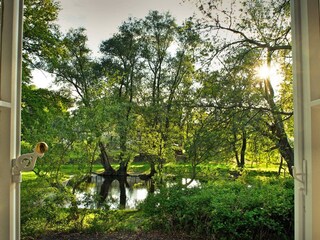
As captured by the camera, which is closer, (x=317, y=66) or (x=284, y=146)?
(x=317, y=66)

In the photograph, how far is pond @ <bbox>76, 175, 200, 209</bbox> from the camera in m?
2.41

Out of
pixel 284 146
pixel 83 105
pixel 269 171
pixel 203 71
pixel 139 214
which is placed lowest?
pixel 139 214

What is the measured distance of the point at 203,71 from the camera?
2455 mm

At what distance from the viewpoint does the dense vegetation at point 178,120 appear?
2184 mm

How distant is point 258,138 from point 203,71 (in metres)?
0.70

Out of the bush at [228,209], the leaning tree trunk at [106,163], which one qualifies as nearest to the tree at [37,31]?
the leaning tree trunk at [106,163]

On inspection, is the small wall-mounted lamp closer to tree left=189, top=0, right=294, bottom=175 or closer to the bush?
the bush

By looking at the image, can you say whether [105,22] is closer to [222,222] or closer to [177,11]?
[177,11]

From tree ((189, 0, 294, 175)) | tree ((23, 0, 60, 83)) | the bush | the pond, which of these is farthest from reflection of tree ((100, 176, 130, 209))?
tree ((189, 0, 294, 175))

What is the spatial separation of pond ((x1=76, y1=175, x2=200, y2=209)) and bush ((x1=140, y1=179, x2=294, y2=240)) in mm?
148

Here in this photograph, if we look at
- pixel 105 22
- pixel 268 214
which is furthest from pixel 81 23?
pixel 268 214

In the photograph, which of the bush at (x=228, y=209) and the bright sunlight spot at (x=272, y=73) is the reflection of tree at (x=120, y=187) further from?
the bright sunlight spot at (x=272, y=73)

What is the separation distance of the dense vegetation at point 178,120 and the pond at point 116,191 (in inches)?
2.4

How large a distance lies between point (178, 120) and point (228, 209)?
0.90m
